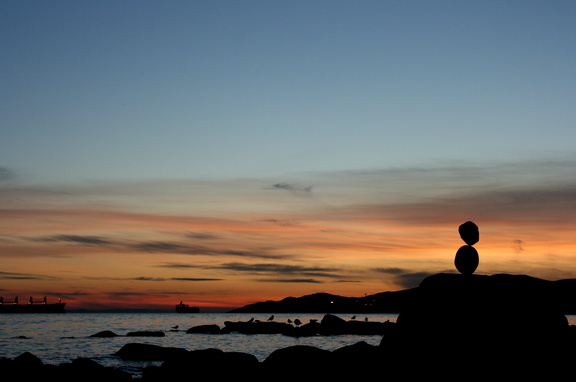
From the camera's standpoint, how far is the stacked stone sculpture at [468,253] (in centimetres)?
1959

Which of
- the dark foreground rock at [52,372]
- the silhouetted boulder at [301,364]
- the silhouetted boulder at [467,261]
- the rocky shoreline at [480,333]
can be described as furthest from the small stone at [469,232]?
the dark foreground rock at [52,372]

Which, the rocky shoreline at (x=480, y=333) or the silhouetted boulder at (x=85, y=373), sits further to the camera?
the silhouetted boulder at (x=85, y=373)

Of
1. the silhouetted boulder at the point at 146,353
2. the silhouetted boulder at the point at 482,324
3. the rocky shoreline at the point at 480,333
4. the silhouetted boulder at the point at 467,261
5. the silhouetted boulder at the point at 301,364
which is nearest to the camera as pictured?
the rocky shoreline at the point at 480,333

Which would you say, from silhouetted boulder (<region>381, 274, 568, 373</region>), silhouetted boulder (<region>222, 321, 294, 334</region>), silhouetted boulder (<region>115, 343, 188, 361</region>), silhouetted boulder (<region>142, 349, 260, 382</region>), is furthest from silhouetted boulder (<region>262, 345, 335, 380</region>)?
silhouetted boulder (<region>222, 321, 294, 334</region>)

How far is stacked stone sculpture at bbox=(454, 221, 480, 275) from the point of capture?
19.6 m

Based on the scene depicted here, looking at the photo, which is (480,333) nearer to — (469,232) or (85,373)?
(469,232)

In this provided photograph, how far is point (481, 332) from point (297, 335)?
204 ft

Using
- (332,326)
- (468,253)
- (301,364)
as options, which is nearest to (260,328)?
(332,326)

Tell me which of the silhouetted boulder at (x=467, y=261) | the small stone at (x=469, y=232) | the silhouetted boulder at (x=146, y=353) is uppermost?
the small stone at (x=469, y=232)

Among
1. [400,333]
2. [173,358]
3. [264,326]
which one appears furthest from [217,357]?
[264,326]

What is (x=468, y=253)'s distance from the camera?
19656mm

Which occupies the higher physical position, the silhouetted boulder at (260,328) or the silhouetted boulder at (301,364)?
the silhouetted boulder at (301,364)

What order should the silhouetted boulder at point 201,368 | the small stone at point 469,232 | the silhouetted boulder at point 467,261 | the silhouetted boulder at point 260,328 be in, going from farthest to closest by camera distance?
the silhouetted boulder at point 260,328
the silhouetted boulder at point 201,368
the small stone at point 469,232
the silhouetted boulder at point 467,261

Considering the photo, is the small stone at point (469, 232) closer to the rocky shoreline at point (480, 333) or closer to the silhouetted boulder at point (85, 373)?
the rocky shoreline at point (480, 333)
